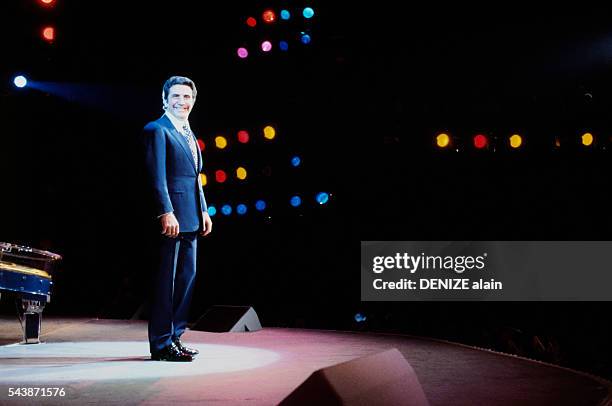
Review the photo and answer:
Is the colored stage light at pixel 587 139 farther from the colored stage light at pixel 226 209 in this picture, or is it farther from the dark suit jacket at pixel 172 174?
the dark suit jacket at pixel 172 174

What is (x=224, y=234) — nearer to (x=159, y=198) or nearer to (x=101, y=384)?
(x=159, y=198)

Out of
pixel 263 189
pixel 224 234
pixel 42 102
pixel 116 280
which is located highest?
pixel 42 102

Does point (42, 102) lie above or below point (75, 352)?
above

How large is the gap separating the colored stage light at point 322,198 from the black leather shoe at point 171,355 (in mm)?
3468

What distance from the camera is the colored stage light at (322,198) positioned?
22.1ft

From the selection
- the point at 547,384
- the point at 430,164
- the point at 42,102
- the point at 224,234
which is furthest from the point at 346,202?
the point at 547,384

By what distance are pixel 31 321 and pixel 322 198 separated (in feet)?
10.6

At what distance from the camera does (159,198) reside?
3426mm

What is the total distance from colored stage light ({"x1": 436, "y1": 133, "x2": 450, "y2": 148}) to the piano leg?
3703mm

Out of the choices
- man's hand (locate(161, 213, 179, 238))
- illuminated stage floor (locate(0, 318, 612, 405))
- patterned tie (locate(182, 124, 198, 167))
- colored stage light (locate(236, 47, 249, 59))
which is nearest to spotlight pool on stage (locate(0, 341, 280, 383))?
illuminated stage floor (locate(0, 318, 612, 405))

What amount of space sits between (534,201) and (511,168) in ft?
1.30

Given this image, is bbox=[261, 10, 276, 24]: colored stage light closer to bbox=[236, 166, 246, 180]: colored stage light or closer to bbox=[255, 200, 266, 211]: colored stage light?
bbox=[236, 166, 246, 180]: colored stage light

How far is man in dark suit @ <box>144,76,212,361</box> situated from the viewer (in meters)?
3.45

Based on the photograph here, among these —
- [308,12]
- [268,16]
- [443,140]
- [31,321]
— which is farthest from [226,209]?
[31,321]
